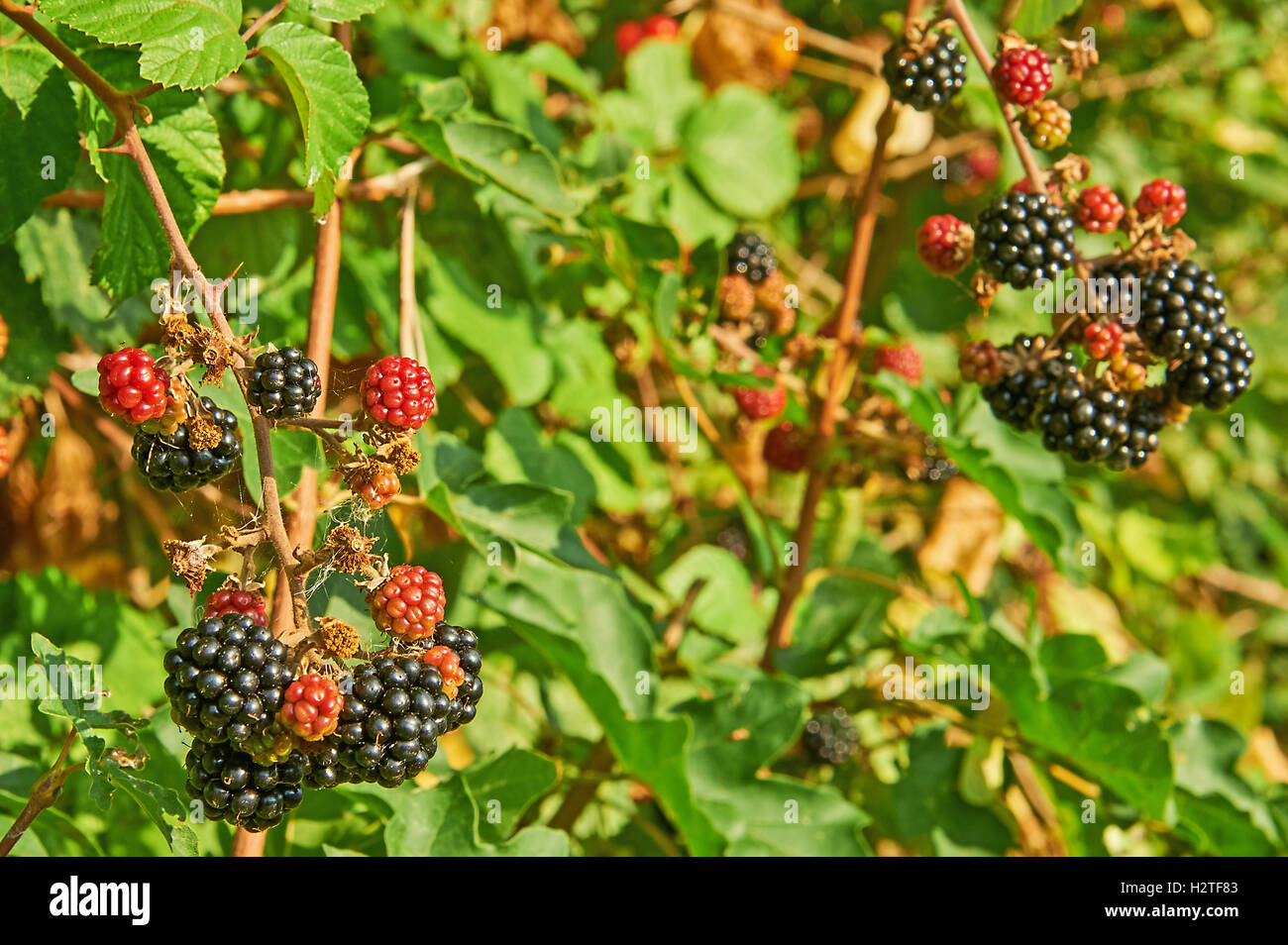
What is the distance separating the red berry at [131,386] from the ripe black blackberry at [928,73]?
1341mm

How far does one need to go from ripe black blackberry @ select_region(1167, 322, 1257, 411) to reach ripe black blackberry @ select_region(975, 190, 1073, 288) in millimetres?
262

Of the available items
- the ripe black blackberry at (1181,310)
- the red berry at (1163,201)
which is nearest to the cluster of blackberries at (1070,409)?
the ripe black blackberry at (1181,310)

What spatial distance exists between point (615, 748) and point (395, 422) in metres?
0.83

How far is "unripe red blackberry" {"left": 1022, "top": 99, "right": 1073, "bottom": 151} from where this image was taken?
69.5 inches

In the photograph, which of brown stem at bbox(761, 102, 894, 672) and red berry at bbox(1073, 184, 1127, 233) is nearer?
red berry at bbox(1073, 184, 1127, 233)

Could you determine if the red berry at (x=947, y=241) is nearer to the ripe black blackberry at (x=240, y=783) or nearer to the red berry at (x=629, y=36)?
the ripe black blackberry at (x=240, y=783)

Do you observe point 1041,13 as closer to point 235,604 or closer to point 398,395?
point 398,395

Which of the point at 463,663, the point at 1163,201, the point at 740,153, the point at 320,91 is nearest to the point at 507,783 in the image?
the point at 463,663

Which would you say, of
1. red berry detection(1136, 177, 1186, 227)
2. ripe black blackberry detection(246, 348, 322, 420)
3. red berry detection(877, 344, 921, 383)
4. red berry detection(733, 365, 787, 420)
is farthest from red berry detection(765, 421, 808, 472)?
ripe black blackberry detection(246, 348, 322, 420)

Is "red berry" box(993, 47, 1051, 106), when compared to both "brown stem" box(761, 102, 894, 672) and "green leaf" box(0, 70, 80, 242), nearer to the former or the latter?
"brown stem" box(761, 102, 894, 672)

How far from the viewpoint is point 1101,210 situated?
1.73 metres

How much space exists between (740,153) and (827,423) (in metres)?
0.83

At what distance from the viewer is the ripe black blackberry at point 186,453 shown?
1.17m

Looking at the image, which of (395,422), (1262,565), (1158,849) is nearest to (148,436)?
(395,422)
